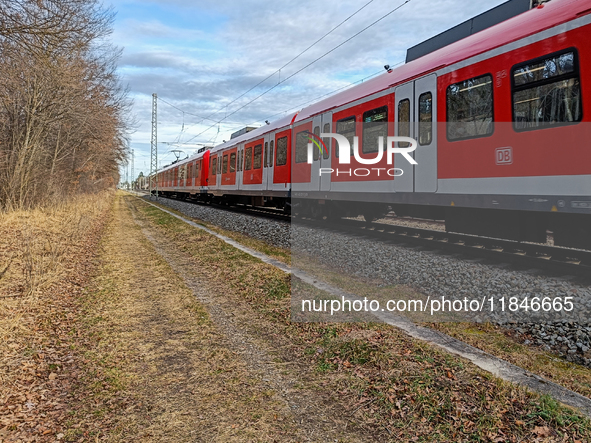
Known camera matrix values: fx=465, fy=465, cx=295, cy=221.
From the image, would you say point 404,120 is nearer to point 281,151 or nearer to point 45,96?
point 281,151

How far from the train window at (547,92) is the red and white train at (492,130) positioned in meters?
0.01

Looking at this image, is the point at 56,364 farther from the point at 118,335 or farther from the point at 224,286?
the point at 224,286

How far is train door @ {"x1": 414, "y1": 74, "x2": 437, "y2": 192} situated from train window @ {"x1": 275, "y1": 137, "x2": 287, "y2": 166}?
771 cm

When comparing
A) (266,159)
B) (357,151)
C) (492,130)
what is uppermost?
(266,159)

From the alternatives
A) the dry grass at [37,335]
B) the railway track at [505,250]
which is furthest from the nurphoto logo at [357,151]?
the dry grass at [37,335]

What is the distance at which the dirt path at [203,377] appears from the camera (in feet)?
9.35

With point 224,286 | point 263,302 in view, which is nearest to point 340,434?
point 263,302

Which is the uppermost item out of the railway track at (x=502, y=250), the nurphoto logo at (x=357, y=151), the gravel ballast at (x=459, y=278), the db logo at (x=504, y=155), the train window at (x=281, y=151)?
the train window at (x=281, y=151)

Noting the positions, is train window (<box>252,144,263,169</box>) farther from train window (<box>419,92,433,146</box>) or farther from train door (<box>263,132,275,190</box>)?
train window (<box>419,92,433,146</box>)

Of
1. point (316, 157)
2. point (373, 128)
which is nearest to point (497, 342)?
point (373, 128)

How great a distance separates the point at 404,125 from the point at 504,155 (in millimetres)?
2777

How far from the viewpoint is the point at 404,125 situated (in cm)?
972

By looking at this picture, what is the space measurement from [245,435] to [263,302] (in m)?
3.02

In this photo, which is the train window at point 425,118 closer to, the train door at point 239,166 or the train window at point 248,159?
the train window at point 248,159
